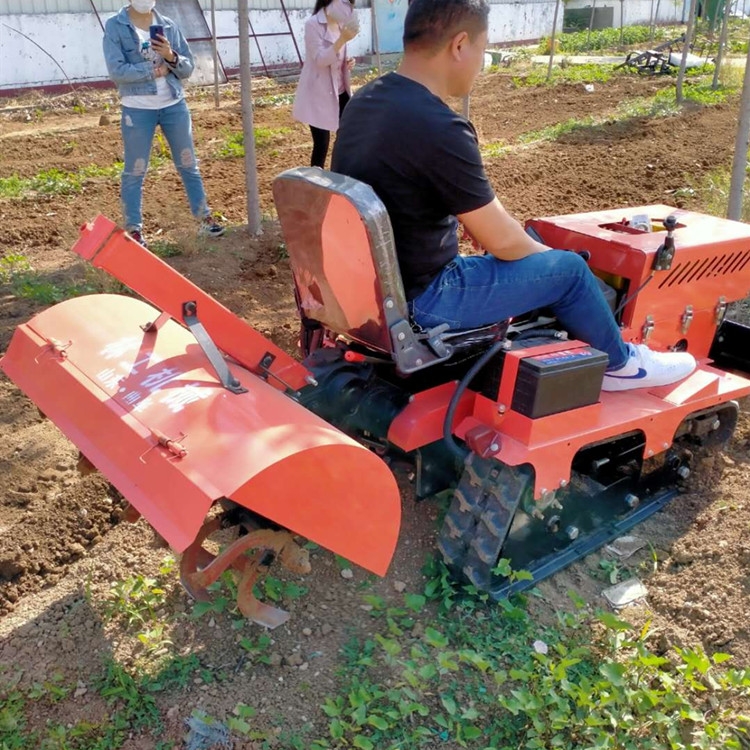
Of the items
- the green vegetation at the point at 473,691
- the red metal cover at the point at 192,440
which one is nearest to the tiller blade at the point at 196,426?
the red metal cover at the point at 192,440

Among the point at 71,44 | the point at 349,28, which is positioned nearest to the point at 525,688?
the point at 349,28

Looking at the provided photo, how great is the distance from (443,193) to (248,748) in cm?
178

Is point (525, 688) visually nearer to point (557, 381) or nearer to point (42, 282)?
point (557, 381)

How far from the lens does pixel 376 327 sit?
2760mm

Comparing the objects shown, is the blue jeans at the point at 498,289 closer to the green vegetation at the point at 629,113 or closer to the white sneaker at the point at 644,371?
the white sneaker at the point at 644,371

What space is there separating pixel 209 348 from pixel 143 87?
3.73 m

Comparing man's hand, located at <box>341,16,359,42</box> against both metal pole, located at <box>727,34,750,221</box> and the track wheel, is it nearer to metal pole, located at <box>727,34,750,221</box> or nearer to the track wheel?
metal pole, located at <box>727,34,750,221</box>

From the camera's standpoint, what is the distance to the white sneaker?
10.5ft

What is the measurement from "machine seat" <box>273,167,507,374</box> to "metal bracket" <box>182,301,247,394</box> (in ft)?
1.35

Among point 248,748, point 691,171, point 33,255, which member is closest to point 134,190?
point 33,255

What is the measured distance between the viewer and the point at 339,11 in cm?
604

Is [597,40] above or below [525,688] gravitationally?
above

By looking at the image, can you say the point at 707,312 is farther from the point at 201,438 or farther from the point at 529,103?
the point at 529,103

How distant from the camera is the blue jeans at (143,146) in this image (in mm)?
5758
